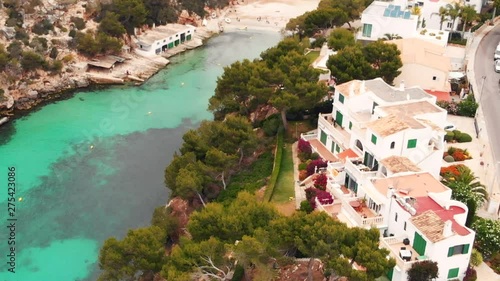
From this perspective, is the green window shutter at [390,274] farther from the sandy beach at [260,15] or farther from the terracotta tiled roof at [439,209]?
the sandy beach at [260,15]

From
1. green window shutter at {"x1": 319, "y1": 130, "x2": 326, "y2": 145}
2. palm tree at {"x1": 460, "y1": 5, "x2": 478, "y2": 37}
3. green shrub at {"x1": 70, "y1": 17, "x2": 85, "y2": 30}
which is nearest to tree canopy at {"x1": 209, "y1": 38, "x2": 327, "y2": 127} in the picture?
green window shutter at {"x1": 319, "y1": 130, "x2": 326, "y2": 145}

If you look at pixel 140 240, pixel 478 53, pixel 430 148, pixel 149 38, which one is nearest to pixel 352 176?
pixel 430 148

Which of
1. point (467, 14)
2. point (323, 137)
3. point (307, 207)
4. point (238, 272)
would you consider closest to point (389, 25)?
point (467, 14)

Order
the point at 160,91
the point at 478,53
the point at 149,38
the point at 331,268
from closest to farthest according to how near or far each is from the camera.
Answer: the point at 331,268 < the point at 478,53 < the point at 160,91 < the point at 149,38

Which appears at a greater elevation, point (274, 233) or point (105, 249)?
point (274, 233)

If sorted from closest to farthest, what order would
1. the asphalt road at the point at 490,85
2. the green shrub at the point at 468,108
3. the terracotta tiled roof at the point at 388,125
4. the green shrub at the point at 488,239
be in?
1. the green shrub at the point at 488,239
2. the terracotta tiled roof at the point at 388,125
3. the asphalt road at the point at 490,85
4. the green shrub at the point at 468,108

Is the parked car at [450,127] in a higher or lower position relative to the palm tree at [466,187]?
higher

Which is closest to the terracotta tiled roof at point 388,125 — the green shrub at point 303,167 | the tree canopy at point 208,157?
the green shrub at point 303,167

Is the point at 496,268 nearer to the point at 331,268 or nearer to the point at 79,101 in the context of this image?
the point at 331,268
